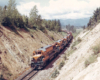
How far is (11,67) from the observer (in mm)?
17641

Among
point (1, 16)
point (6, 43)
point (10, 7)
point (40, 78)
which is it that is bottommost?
point (40, 78)

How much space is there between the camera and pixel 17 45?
76.0 ft

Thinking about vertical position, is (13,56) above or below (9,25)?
below

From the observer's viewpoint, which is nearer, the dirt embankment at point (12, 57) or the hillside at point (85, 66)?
the hillside at point (85, 66)

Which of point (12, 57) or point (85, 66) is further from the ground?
point (85, 66)

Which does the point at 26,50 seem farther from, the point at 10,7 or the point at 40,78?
the point at 10,7

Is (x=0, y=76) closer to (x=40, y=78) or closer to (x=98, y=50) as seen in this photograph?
(x=40, y=78)

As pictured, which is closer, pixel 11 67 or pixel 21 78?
pixel 21 78

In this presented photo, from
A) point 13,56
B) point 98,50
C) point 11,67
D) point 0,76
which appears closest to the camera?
point 98,50

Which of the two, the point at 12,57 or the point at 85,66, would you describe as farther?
the point at 12,57

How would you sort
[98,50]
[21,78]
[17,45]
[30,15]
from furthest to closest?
[30,15] → [17,45] → [21,78] → [98,50]

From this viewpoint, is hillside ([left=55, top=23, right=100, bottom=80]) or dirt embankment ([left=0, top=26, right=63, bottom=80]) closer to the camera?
hillside ([left=55, top=23, right=100, bottom=80])

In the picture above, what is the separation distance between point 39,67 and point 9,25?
51.9 ft

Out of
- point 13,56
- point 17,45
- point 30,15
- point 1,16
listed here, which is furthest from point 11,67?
point 30,15
